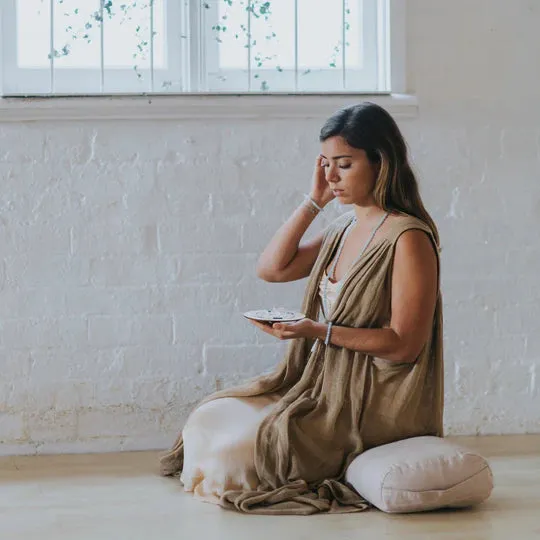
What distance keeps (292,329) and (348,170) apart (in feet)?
1.83

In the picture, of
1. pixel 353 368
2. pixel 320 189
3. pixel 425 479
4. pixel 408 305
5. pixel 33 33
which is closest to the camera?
pixel 425 479

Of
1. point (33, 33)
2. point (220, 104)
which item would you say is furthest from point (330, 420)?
point (33, 33)

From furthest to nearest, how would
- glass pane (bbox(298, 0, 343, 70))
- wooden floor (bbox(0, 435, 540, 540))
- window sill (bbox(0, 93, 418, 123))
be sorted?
glass pane (bbox(298, 0, 343, 70)), window sill (bbox(0, 93, 418, 123)), wooden floor (bbox(0, 435, 540, 540))

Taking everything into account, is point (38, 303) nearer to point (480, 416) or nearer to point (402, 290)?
point (402, 290)

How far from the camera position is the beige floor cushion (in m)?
3.22

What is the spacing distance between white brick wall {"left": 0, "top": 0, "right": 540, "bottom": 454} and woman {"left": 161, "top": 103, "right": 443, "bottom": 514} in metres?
0.74

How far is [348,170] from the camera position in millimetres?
3426

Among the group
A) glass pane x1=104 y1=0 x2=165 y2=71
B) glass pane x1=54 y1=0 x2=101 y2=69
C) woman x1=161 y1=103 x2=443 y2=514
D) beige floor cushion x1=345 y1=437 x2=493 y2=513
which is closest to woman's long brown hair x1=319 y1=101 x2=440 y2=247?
woman x1=161 y1=103 x2=443 y2=514

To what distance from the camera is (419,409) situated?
11.5ft

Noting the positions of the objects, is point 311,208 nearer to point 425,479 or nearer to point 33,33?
point 425,479

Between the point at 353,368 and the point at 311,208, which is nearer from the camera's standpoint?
the point at 353,368

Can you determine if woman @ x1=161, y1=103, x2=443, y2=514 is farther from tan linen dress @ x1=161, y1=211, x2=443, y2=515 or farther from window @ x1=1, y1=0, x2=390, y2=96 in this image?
window @ x1=1, y1=0, x2=390, y2=96

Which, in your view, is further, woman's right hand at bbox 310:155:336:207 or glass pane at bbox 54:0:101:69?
glass pane at bbox 54:0:101:69

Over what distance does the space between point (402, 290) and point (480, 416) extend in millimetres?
1357
